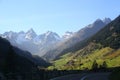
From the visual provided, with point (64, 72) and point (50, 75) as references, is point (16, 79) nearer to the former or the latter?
point (50, 75)

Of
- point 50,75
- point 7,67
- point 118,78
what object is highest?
point 7,67

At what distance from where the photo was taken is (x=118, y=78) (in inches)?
1043

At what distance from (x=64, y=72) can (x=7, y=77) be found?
2326 cm

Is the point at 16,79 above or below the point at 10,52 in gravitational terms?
below

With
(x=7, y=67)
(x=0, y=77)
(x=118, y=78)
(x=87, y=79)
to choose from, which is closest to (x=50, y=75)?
(x=87, y=79)

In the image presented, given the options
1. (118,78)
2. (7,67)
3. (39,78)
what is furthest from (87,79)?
(7,67)

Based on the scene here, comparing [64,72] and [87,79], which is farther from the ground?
[64,72]

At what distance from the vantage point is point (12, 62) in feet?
200

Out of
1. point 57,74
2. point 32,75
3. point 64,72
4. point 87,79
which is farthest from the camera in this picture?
point 64,72

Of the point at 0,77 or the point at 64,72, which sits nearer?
the point at 0,77

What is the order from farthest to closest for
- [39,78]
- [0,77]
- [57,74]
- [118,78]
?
[57,74], [39,78], [118,78], [0,77]

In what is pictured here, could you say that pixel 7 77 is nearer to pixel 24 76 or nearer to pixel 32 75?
pixel 24 76

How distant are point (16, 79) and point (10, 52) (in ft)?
125

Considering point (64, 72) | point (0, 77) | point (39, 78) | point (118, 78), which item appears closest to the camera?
point (0, 77)
